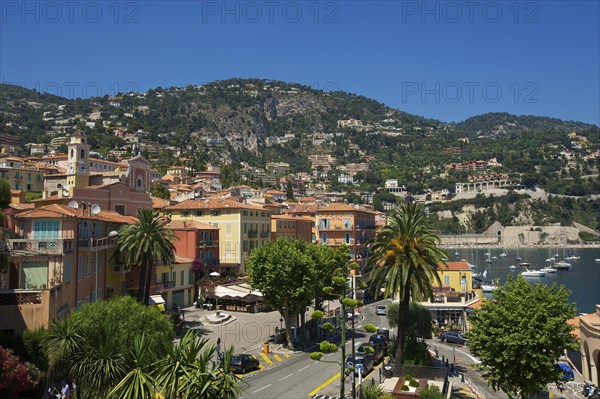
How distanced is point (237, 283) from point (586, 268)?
157142 mm

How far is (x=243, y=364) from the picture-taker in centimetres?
3453

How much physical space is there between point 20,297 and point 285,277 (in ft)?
67.3

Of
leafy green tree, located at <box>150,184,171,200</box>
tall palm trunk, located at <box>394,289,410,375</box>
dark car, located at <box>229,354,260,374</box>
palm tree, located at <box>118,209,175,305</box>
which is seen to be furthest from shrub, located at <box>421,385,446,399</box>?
leafy green tree, located at <box>150,184,171,200</box>

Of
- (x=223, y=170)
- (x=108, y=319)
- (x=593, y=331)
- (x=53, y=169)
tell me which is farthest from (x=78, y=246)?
(x=223, y=170)

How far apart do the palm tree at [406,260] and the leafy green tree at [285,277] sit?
8.52 m

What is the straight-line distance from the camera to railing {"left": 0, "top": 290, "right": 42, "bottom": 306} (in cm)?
2527

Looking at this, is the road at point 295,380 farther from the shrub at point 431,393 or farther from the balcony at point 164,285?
the balcony at point 164,285

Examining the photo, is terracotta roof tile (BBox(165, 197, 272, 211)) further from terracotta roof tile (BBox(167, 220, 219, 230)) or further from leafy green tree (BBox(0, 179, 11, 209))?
leafy green tree (BBox(0, 179, 11, 209))

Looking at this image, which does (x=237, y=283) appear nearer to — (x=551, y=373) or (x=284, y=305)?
(x=284, y=305)

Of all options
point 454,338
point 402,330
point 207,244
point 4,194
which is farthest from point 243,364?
point 207,244

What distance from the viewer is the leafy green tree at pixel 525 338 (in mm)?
27312

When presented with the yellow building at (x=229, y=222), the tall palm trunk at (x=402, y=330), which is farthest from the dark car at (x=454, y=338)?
the yellow building at (x=229, y=222)

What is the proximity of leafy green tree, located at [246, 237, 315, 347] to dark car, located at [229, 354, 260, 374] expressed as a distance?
7.52 metres

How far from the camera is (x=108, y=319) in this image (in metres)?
23.9
